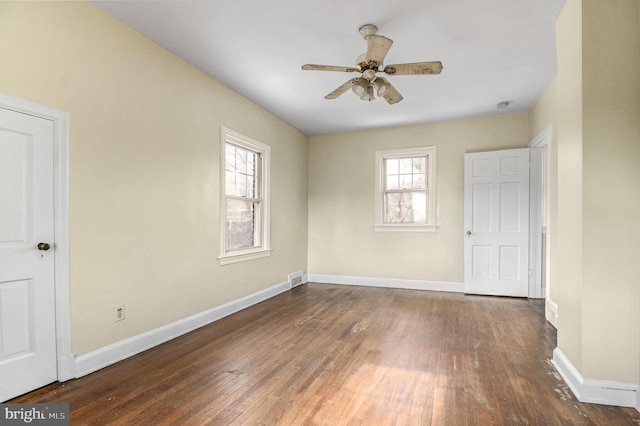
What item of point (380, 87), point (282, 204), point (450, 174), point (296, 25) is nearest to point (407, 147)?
point (450, 174)

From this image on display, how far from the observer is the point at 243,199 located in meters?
→ 4.43

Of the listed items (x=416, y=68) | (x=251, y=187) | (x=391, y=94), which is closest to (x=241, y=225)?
(x=251, y=187)

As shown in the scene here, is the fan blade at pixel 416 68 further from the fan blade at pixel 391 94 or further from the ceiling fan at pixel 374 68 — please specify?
the fan blade at pixel 391 94

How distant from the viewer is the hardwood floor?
1.96 metres

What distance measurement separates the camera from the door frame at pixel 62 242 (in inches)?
90.3

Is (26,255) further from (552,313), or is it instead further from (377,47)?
(552,313)

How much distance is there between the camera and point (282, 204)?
532 centimetres

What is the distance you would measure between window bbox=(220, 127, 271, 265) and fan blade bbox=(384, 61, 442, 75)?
2138mm

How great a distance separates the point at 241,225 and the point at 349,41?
8.65 ft

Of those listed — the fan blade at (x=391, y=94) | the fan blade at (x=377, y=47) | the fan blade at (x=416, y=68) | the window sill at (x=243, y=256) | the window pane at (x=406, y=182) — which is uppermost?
the fan blade at (x=377, y=47)

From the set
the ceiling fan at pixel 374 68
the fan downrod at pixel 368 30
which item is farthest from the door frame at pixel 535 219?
the fan downrod at pixel 368 30

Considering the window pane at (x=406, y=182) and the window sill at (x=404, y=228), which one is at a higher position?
the window pane at (x=406, y=182)

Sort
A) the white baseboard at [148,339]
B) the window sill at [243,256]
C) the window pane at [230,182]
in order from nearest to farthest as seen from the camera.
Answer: the white baseboard at [148,339]
the window sill at [243,256]
the window pane at [230,182]

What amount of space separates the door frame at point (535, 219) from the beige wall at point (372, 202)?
393mm
